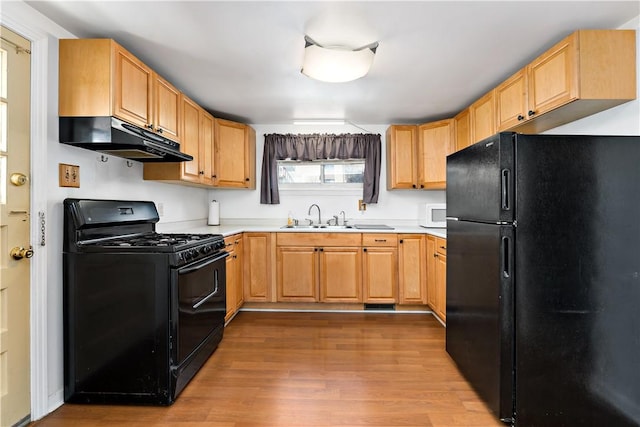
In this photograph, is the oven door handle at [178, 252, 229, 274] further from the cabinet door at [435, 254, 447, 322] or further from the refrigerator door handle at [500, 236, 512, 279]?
the cabinet door at [435, 254, 447, 322]

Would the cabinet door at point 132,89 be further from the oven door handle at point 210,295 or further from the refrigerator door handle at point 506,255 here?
the refrigerator door handle at point 506,255

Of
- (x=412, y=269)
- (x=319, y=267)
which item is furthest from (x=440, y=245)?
(x=319, y=267)

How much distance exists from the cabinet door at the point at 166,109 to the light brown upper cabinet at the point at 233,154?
90 centimetres

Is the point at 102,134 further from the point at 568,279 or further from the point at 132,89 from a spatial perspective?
the point at 568,279

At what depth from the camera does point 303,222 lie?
13.5ft

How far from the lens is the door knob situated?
1.63 metres

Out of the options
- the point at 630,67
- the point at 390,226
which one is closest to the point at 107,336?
the point at 390,226

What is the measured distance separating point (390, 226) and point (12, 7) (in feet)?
12.1

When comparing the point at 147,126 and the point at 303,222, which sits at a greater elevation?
the point at 147,126

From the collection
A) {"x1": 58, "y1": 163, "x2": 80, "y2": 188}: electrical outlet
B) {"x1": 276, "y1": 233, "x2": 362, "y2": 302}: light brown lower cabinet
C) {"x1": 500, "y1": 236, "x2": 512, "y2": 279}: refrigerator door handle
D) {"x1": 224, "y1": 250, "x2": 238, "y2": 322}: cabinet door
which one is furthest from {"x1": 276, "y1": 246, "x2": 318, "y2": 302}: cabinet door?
{"x1": 500, "y1": 236, "x2": 512, "y2": 279}: refrigerator door handle

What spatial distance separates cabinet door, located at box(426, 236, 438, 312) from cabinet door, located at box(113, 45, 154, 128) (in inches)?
111

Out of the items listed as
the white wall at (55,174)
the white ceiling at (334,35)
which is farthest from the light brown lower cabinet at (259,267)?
the white ceiling at (334,35)

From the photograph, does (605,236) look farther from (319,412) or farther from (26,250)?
(26,250)

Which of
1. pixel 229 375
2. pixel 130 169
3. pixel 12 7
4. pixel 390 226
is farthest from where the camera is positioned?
pixel 390 226
